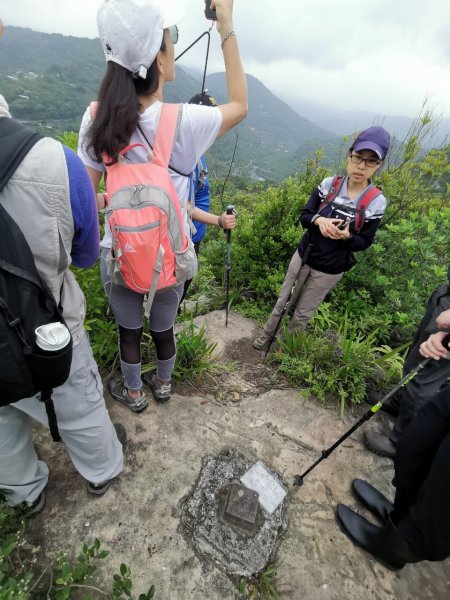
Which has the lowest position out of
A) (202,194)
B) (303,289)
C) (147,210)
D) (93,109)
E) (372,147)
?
(303,289)

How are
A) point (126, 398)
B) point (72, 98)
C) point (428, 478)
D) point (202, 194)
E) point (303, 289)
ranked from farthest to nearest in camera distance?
1. point (72, 98)
2. point (303, 289)
3. point (202, 194)
4. point (126, 398)
5. point (428, 478)

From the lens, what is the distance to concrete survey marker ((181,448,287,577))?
2.01 m

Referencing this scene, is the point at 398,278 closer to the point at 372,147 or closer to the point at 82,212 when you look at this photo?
the point at 372,147

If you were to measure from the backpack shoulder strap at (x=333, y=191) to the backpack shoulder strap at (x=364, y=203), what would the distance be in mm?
264

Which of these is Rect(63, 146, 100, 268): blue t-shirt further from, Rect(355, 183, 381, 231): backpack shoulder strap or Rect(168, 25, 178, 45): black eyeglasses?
Rect(355, 183, 381, 231): backpack shoulder strap

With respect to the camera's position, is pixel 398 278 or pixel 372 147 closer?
pixel 372 147

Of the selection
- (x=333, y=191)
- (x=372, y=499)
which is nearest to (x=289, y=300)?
(x=333, y=191)

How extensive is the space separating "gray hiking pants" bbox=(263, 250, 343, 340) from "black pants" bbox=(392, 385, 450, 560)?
76.1 inches

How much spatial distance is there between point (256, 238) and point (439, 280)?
2448 mm

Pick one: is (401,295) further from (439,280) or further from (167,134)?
(167,134)

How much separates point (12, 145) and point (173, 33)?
1.23 m

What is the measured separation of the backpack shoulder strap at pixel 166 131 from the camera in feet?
5.63

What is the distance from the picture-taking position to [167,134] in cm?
173

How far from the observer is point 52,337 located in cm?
130
